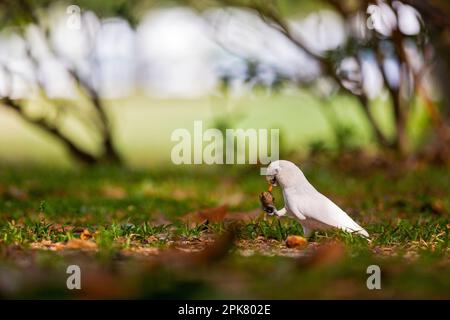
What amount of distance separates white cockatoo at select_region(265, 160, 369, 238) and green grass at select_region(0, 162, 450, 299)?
3.7 inches

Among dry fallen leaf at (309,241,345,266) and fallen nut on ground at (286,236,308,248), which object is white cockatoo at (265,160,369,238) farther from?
dry fallen leaf at (309,241,345,266)

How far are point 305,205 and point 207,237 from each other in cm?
60

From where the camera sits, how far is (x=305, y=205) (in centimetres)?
394

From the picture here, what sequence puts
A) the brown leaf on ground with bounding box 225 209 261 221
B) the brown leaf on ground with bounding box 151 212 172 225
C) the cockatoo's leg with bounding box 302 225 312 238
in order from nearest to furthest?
the cockatoo's leg with bounding box 302 225 312 238 → the brown leaf on ground with bounding box 225 209 261 221 → the brown leaf on ground with bounding box 151 212 172 225

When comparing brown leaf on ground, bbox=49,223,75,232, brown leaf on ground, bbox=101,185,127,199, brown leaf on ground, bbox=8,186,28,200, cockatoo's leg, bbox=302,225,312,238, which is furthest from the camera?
brown leaf on ground, bbox=101,185,127,199

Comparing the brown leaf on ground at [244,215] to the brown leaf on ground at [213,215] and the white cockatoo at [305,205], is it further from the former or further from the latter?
the white cockatoo at [305,205]

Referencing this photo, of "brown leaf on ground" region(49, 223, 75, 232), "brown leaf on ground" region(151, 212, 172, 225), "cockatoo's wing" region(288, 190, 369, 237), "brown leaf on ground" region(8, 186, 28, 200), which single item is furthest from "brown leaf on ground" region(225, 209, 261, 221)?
"brown leaf on ground" region(8, 186, 28, 200)

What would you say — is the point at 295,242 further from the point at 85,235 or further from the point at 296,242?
the point at 85,235

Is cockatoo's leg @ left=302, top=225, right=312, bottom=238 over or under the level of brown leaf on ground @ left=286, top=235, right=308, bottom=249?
over

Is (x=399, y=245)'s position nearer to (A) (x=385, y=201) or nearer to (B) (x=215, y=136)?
(A) (x=385, y=201)

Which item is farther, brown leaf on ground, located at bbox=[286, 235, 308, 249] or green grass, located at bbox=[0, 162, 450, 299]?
brown leaf on ground, located at bbox=[286, 235, 308, 249]

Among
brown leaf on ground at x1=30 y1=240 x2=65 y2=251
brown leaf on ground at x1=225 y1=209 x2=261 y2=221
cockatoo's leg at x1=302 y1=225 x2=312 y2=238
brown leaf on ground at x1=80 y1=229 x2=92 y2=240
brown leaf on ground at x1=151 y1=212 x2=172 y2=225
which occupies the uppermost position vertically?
cockatoo's leg at x1=302 y1=225 x2=312 y2=238

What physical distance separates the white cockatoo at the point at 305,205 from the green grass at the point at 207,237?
94mm

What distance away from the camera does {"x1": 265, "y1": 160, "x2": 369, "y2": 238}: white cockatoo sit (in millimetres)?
3959
